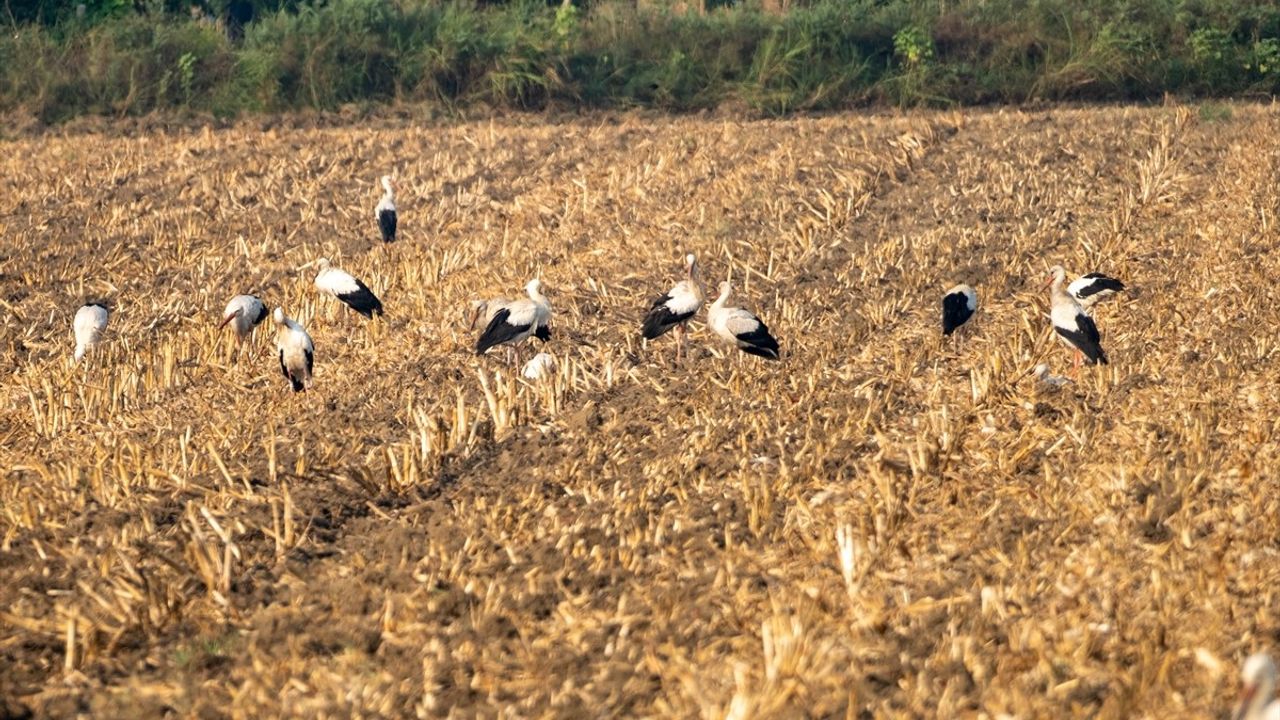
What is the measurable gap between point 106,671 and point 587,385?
14.5 ft

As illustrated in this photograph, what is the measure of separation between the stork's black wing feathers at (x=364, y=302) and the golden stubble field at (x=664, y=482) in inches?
5.4

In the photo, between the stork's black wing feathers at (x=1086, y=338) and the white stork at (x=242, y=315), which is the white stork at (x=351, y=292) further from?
the stork's black wing feathers at (x=1086, y=338)

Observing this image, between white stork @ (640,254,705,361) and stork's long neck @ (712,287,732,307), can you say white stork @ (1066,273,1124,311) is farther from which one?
white stork @ (640,254,705,361)

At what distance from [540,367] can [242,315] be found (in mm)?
2950

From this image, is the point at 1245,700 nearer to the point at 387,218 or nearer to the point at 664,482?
the point at 664,482

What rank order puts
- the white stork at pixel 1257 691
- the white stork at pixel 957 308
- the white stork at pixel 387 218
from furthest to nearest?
1. the white stork at pixel 387 218
2. the white stork at pixel 957 308
3. the white stork at pixel 1257 691

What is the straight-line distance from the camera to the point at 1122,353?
Answer: 1006 cm

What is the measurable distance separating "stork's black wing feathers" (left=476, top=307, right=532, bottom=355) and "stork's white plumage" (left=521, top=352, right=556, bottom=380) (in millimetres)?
228

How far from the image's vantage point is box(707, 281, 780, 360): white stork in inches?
398

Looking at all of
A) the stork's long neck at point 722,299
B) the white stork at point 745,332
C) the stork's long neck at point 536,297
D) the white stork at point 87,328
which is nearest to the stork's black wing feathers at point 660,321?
the stork's long neck at point 722,299

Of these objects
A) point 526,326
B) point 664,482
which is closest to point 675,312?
point 526,326

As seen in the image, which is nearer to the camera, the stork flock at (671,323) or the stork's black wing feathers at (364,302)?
the stork flock at (671,323)

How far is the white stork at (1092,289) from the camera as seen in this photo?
36.8 ft

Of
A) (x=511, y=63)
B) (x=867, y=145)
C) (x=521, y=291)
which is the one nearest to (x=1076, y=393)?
(x=521, y=291)
